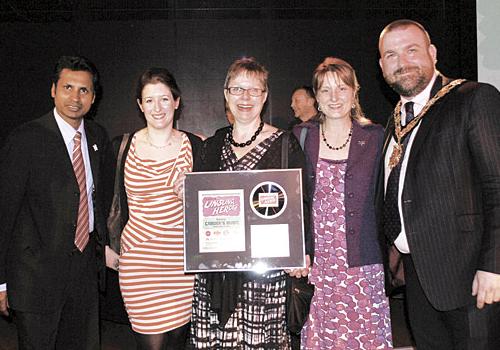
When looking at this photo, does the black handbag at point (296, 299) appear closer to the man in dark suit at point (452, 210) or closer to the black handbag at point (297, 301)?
the black handbag at point (297, 301)

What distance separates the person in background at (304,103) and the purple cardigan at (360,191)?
103 inches

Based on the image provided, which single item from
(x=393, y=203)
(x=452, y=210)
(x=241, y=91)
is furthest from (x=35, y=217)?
(x=452, y=210)

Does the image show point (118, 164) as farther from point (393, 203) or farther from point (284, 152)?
point (393, 203)

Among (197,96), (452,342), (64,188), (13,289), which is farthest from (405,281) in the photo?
(197,96)

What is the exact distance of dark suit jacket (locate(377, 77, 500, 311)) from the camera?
2.28 meters

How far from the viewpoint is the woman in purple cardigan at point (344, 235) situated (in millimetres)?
2748

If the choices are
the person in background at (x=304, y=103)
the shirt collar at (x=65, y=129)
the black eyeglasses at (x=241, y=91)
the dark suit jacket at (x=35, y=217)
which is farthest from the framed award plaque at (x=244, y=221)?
the person in background at (x=304, y=103)

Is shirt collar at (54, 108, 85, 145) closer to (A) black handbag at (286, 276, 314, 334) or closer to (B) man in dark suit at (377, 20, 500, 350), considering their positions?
(A) black handbag at (286, 276, 314, 334)

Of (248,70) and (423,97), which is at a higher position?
(248,70)

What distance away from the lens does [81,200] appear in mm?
3102

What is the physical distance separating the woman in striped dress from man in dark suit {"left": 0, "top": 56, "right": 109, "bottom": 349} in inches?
13.7

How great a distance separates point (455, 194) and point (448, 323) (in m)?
0.66

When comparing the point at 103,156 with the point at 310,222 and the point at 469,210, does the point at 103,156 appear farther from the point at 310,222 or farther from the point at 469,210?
the point at 469,210

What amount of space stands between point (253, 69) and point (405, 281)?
143 centimetres
